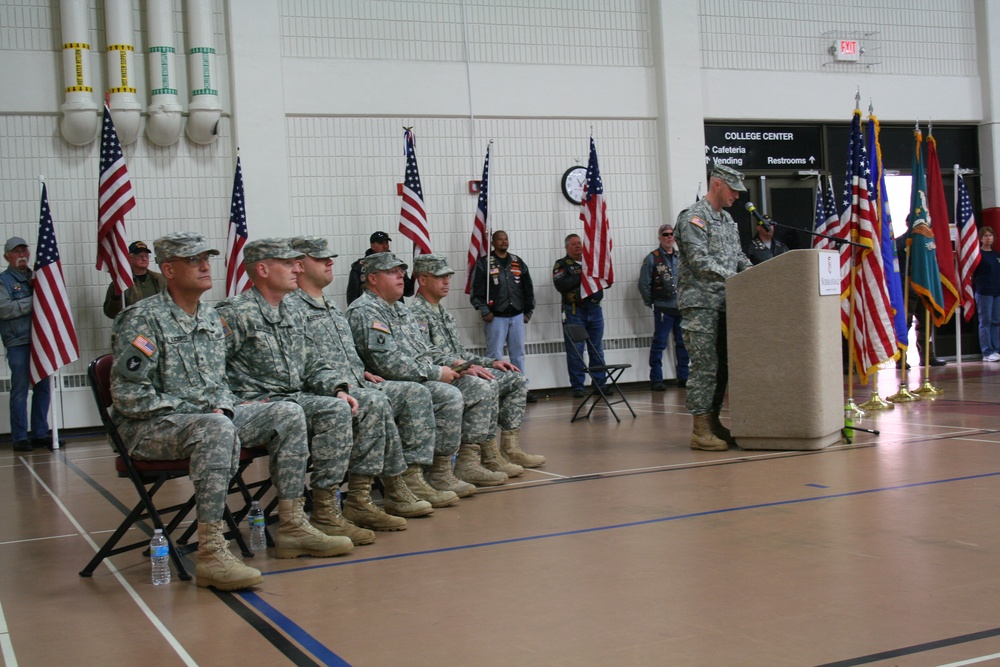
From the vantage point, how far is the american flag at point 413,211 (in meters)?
10.3

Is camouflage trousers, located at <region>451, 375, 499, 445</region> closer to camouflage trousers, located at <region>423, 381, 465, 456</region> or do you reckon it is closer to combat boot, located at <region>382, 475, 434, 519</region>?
camouflage trousers, located at <region>423, 381, 465, 456</region>

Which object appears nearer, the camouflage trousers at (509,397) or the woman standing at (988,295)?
the camouflage trousers at (509,397)

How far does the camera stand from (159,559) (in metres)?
3.72

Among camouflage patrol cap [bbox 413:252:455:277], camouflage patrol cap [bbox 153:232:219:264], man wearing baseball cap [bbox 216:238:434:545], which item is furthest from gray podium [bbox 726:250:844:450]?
camouflage patrol cap [bbox 153:232:219:264]

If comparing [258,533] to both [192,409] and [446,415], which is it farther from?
[446,415]

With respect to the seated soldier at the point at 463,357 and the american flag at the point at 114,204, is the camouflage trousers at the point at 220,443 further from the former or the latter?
the american flag at the point at 114,204

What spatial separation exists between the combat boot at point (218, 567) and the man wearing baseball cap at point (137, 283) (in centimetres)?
629

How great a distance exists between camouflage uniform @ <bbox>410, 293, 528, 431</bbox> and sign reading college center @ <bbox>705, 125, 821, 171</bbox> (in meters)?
7.29

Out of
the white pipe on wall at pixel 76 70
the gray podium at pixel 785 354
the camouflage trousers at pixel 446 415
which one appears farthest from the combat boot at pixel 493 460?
the white pipe on wall at pixel 76 70

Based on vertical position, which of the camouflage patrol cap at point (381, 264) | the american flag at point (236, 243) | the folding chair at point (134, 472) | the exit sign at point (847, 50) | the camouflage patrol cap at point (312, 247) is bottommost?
the folding chair at point (134, 472)

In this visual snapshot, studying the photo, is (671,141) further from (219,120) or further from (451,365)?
(451,365)

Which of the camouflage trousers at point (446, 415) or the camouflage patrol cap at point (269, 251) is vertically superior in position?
the camouflage patrol cap at point (269, 251)

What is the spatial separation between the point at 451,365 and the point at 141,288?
499 cm

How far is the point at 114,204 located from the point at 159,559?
245 inches
